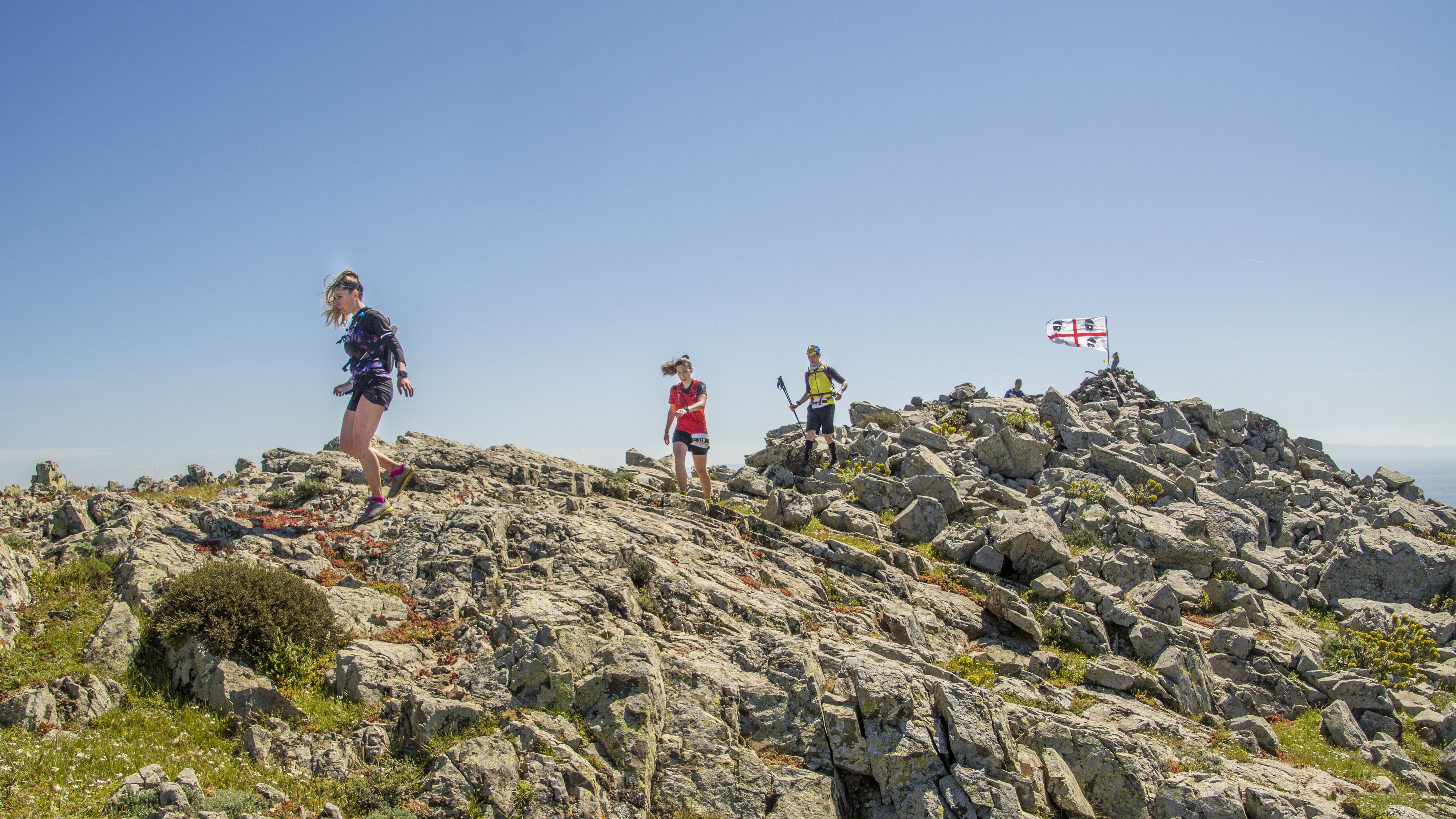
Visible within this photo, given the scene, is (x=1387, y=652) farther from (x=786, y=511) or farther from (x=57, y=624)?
(x=57, y=624)

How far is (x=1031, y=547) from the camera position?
16.8m

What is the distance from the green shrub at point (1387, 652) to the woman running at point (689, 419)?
13.4m

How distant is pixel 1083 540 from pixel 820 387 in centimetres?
780

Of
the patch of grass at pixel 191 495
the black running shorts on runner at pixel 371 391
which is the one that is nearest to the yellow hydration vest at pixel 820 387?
the black running shorts on runner at pixel 371 391

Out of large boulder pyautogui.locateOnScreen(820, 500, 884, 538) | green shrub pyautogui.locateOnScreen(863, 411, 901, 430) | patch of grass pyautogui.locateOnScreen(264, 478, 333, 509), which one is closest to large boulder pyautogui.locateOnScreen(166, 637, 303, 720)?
patch of grass pyautogui.locateOnScreen(264, 478, 333, 509)

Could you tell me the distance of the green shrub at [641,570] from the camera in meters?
11.3

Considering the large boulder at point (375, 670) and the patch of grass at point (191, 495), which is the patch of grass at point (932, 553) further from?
the patch of grass at point (191, 495)

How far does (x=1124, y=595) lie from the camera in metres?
15.4

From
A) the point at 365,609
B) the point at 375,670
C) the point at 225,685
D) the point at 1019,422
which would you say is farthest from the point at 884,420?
the point at 225,685

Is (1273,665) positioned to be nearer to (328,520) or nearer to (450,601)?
(450,601)

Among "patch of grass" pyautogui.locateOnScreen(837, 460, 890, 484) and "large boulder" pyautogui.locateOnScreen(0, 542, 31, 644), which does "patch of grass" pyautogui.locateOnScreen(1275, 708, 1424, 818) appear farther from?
"large boulder" pyautogui.locateOnScreen(0, 542, 31, 644)

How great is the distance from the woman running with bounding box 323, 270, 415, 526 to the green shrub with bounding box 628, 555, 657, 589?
461cm

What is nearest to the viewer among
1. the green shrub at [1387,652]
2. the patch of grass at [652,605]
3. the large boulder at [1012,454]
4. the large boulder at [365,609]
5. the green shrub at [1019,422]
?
the large boulder at [365,609]

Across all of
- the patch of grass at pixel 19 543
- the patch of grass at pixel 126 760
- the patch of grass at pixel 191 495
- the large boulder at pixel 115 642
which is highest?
the patch of grass at pixel 191 495
